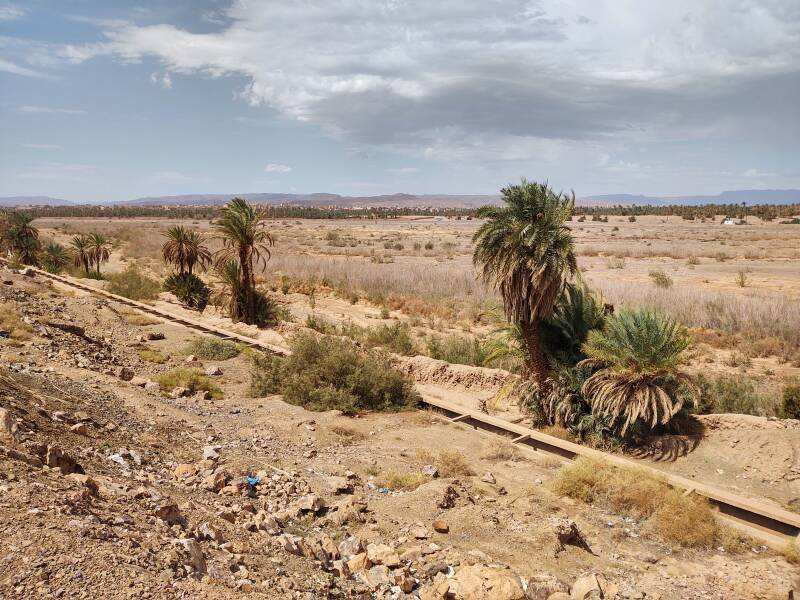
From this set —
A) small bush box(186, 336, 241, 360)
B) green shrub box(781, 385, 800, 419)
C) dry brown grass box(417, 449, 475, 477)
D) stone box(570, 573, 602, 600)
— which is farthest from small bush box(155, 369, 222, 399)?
green shrub box(781, 385, 800, 419)

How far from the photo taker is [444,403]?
38.3 feet

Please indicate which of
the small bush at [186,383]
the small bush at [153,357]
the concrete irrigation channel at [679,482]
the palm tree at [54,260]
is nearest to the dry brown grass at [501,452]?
the concrete irrigation channel at [679,482]

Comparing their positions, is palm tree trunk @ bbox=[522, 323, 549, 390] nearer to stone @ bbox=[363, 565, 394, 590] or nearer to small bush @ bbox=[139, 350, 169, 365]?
stone @ bbox=[363, 565, 394, 590]

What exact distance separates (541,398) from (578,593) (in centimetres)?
543

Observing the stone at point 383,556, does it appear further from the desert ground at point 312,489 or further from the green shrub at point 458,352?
the green shrub at point 458,352

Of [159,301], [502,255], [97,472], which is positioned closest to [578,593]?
[97,472]

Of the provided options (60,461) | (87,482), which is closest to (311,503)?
(87,482)

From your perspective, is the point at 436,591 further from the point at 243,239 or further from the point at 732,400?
the point at 243,239

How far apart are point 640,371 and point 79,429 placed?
811 cm

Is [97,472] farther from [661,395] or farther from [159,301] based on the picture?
[159,301]

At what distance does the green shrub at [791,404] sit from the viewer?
10.0 m

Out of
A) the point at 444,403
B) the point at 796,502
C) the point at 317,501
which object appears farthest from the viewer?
the point at 444,403

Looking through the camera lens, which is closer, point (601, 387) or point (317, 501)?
point (317, 501)

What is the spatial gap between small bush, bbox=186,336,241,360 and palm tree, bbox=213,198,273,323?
456 centimetres
